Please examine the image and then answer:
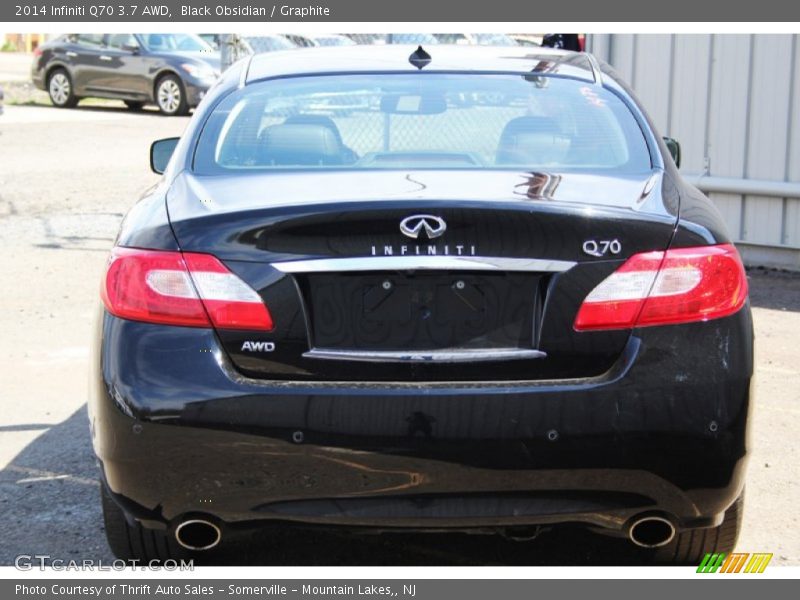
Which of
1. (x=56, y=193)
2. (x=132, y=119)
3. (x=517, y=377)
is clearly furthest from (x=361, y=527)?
(x=132, y=119)

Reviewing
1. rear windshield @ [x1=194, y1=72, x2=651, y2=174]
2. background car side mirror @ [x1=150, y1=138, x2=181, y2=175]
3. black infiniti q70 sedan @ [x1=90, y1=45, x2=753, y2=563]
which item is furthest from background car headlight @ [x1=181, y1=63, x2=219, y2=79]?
black infiniti q70 sedan @ [x1=90, y1=45, x2=753, y2=563]

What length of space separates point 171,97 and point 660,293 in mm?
20903

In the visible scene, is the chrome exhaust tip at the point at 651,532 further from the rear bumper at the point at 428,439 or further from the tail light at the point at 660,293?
the tail light at the point at 660,293

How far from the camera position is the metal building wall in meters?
9.59

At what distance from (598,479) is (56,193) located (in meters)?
11.1

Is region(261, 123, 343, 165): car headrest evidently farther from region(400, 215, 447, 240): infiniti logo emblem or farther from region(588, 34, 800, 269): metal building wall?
region(588, 34, 800, 269): metal building wall

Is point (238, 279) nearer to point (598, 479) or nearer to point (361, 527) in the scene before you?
point (361, 527)

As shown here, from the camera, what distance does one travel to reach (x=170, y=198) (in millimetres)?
3980

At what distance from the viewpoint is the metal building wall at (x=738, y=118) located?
378 inches

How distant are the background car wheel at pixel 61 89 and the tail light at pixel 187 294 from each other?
72.4 ft

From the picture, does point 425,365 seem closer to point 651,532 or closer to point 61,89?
point 651,532

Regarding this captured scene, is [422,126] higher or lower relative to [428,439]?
higher

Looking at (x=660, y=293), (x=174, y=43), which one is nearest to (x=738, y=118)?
(x=660, y=293)

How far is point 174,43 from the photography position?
24688 millimetres
